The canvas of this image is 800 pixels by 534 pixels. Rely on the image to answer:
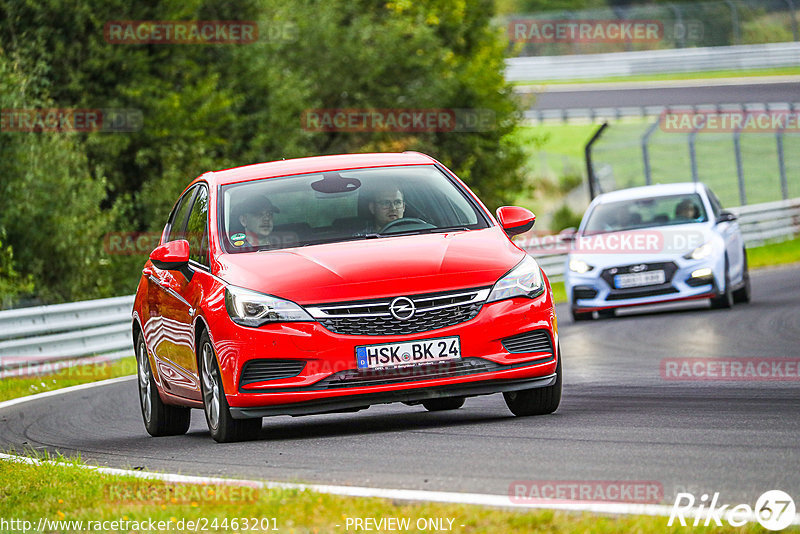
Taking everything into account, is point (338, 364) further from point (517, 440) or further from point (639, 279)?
point (639, 279)

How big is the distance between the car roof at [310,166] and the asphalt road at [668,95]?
1566 inches

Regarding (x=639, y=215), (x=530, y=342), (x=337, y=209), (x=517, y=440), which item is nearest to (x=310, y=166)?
(x=337, y=209)

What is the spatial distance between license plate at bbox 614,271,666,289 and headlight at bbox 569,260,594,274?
1.56ft

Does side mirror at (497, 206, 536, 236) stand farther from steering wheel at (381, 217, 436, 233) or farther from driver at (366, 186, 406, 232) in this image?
driver at (366, 186, 406, 232)

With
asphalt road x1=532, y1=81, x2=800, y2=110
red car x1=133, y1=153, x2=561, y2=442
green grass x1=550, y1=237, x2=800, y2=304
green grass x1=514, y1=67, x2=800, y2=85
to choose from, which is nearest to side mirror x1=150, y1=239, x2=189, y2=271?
red car x1=133, y1=153, x2=561, y2=442

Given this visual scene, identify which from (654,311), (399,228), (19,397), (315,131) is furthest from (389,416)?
(315,131)

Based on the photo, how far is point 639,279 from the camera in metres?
18.5

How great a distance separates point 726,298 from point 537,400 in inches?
412

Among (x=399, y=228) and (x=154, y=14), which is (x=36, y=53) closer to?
(x=154, y=14)

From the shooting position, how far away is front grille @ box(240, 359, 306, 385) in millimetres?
8133

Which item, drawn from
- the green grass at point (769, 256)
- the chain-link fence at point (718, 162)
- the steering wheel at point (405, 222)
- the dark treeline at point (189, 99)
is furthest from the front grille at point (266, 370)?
the chain-link fence at point (718, 162)

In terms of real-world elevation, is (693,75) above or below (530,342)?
below

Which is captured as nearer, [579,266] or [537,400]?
[537,400]

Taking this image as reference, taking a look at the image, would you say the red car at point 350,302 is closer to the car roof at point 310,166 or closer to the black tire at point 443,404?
the car roof at point 310,166
